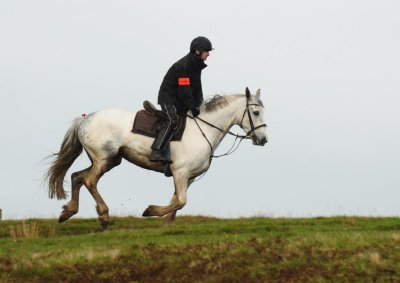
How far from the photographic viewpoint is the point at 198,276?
11.4 metres

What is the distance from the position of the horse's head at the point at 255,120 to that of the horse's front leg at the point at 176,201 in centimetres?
205

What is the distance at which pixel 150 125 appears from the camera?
703 inches

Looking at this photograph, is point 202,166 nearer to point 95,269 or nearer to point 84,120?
point 84,120

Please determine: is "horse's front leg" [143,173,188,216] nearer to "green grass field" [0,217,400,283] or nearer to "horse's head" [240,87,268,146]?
"horse's head" [240,87,268,146]

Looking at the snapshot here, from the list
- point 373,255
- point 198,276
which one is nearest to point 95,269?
point 198,276

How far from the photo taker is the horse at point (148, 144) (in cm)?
1784

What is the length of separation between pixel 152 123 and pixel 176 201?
200 cm

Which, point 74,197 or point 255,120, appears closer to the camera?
point 255,120

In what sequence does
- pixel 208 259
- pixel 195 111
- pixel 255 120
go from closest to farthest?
pixel 208 259
pixel 195 111
pixel 255 120

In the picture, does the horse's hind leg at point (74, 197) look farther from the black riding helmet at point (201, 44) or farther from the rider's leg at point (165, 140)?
the black riding helmet at point (201, 44)

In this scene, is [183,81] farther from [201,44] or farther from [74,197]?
[74,197]

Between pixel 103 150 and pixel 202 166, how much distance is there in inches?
97.0

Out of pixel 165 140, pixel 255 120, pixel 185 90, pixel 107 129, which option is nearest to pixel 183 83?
pixel 185 90

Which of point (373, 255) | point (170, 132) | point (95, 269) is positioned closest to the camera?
point (373, 255)
